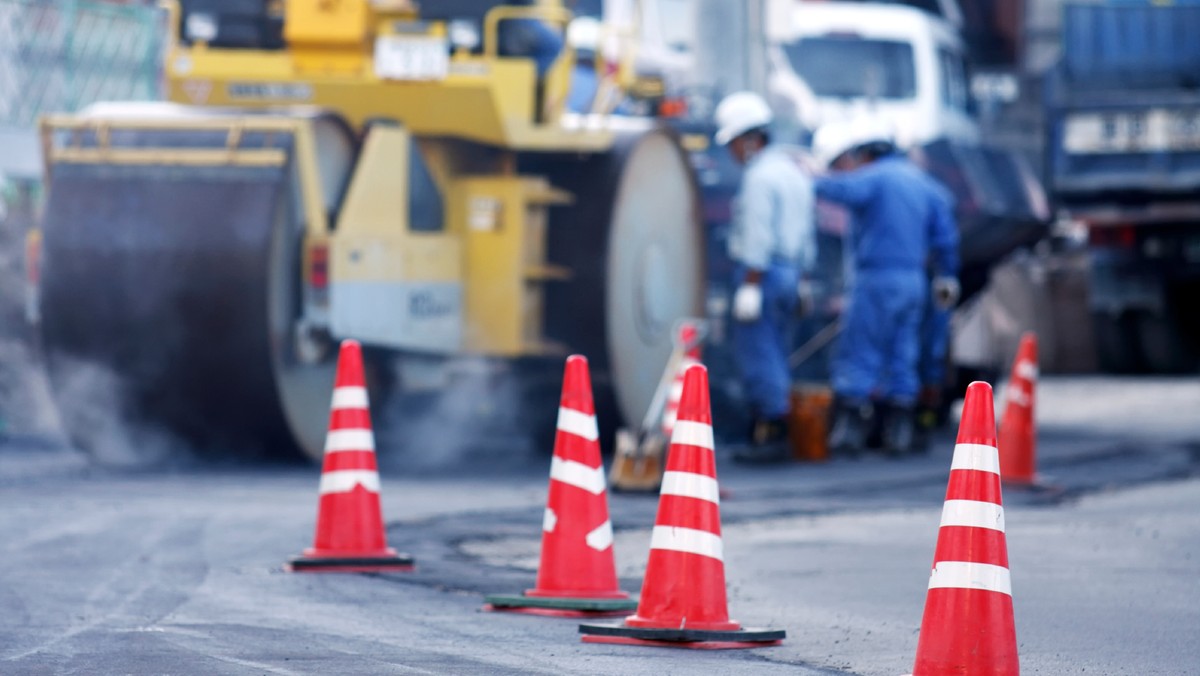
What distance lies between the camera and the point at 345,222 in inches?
435

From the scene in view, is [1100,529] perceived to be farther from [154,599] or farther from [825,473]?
[154,599]

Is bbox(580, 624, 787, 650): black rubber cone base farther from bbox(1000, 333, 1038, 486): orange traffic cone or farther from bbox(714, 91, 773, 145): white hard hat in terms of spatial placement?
bbox(714, 91, 773, 145): white hard hat

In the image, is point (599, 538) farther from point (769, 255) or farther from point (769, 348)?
point (769, 255)

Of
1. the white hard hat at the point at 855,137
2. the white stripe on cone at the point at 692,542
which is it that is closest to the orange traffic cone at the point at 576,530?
the white stripe on cone at the point at 692,542

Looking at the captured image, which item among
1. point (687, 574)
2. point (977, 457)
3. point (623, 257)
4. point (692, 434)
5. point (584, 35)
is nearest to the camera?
point (977, 457)

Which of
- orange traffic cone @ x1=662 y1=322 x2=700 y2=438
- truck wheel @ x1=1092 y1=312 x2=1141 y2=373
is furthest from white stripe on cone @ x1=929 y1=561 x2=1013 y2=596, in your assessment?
truck wheel @ x1=1092 y1=312 x2=1141 y2=373

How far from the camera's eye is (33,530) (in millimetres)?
8359

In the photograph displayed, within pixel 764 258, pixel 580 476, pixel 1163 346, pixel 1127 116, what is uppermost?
pixel 1127 116

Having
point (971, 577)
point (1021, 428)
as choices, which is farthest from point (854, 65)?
point (971, 577)

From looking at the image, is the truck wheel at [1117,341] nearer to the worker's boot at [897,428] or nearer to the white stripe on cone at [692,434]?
the worker's boot at [897,428]

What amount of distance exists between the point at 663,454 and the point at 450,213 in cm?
187

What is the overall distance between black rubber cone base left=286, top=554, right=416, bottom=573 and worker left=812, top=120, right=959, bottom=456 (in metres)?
5.96

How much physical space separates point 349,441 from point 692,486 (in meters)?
1.94

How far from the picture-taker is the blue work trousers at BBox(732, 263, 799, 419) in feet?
41.7
